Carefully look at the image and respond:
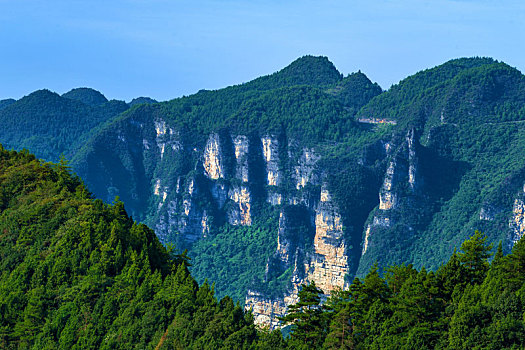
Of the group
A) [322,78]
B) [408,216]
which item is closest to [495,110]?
[408,216]

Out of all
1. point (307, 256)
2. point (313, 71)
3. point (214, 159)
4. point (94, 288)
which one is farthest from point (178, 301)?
Answer: point (313, 71)

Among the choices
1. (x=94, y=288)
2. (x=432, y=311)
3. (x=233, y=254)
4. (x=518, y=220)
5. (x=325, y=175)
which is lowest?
(x=432, y=311)

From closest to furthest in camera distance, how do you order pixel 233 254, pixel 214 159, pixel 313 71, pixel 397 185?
1. pixel 397 185
2. pixel 233 254
3. pixel 214 159
4. pixel 313 71

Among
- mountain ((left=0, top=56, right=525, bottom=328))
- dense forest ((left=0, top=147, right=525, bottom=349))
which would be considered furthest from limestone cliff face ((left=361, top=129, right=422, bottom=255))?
dense forest ((left=0, top=147, right=525, bottom=349))

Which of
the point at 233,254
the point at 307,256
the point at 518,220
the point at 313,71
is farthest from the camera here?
the point at 313,71

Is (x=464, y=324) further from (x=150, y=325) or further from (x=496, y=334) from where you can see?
(x=150, y=325)

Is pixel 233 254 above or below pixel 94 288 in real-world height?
above

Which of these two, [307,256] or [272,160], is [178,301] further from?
[272,160]
